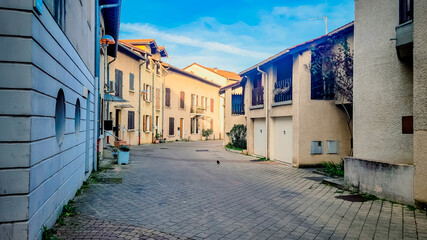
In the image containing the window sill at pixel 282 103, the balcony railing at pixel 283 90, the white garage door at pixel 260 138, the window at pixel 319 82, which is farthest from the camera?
the white garage door at pixel 260 138

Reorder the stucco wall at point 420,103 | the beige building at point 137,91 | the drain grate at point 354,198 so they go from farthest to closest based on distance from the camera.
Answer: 1. the beige building at point 137,91
2. the drain grate at point 354,198
3. the stucco wall at point 420,103

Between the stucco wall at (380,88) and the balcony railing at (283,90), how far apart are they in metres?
5.26

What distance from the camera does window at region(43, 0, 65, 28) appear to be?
3.94 metres

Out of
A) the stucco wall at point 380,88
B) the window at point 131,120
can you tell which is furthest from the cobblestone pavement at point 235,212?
the window at point 131,120

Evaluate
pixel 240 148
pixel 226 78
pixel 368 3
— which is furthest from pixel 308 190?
pixel 226 78

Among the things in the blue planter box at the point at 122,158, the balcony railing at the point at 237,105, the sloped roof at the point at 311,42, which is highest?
the sloped roof at the point at 311,42

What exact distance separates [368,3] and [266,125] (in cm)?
811

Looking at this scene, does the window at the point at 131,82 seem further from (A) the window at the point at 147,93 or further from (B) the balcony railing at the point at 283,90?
(B) the balcony railing at the point at 283,90

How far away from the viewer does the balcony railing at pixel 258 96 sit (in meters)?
15.7

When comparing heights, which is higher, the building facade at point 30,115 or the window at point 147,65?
the window at point 147,65

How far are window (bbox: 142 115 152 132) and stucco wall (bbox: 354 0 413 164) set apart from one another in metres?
19.9

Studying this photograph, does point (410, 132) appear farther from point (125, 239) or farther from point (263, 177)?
point (125, 239)

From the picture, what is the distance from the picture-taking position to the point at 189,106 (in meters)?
33.6

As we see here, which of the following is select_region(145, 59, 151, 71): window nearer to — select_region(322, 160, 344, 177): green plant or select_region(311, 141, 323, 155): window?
select_region(311, 141, 323, 155): window
